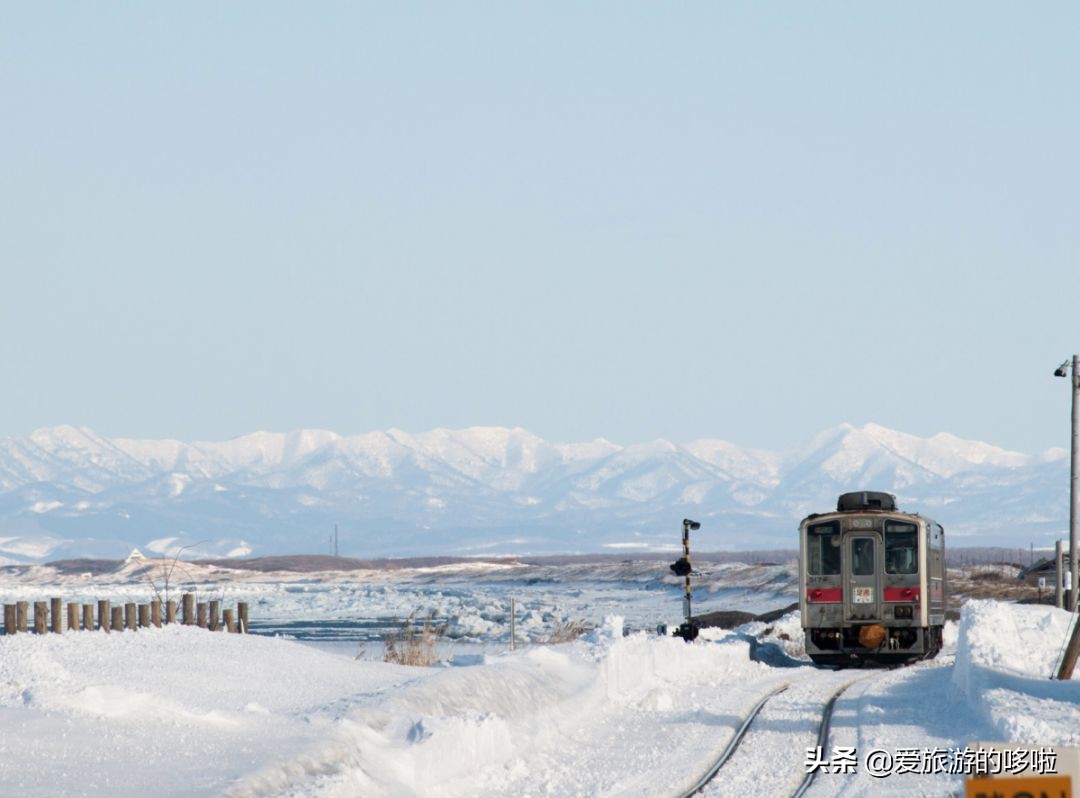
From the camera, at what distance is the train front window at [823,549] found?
102 feet

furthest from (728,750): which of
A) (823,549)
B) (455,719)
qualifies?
(823,549)

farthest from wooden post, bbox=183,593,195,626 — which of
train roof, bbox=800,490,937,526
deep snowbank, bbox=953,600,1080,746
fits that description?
train roof, bbox=800,490,937,526

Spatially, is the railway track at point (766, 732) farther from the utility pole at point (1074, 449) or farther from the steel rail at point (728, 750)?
the utility pole at point (1074, 449)

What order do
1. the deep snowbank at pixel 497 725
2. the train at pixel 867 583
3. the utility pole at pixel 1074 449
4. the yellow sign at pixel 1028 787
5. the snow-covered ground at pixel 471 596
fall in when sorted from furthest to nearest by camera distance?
the snow-covered ground at pixel 471 596, the utility pole at pixel 1074 449, the train at pixel 867 583, the deep snowbank at pixel 497 725, the yellow sign at pixel 1028 787

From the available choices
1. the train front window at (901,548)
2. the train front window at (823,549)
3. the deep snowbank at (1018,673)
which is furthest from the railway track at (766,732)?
the train front window at (823,549)

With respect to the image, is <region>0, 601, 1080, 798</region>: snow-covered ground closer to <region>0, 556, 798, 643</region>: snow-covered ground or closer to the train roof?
<region>0, 556, 798, 643</region>: snow-covered ground

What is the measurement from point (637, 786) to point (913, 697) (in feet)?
30.6

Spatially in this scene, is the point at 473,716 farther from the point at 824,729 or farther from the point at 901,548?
the point at 901,548

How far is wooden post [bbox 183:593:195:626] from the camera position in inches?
1008

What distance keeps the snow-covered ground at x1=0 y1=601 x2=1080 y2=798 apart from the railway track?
0.07 metres

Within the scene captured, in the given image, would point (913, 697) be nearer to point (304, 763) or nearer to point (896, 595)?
point (896, 595)

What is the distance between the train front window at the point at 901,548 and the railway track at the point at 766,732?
3.19m

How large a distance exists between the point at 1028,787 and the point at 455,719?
28.0ft

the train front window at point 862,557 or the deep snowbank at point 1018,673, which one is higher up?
the train front window at point 862,557
